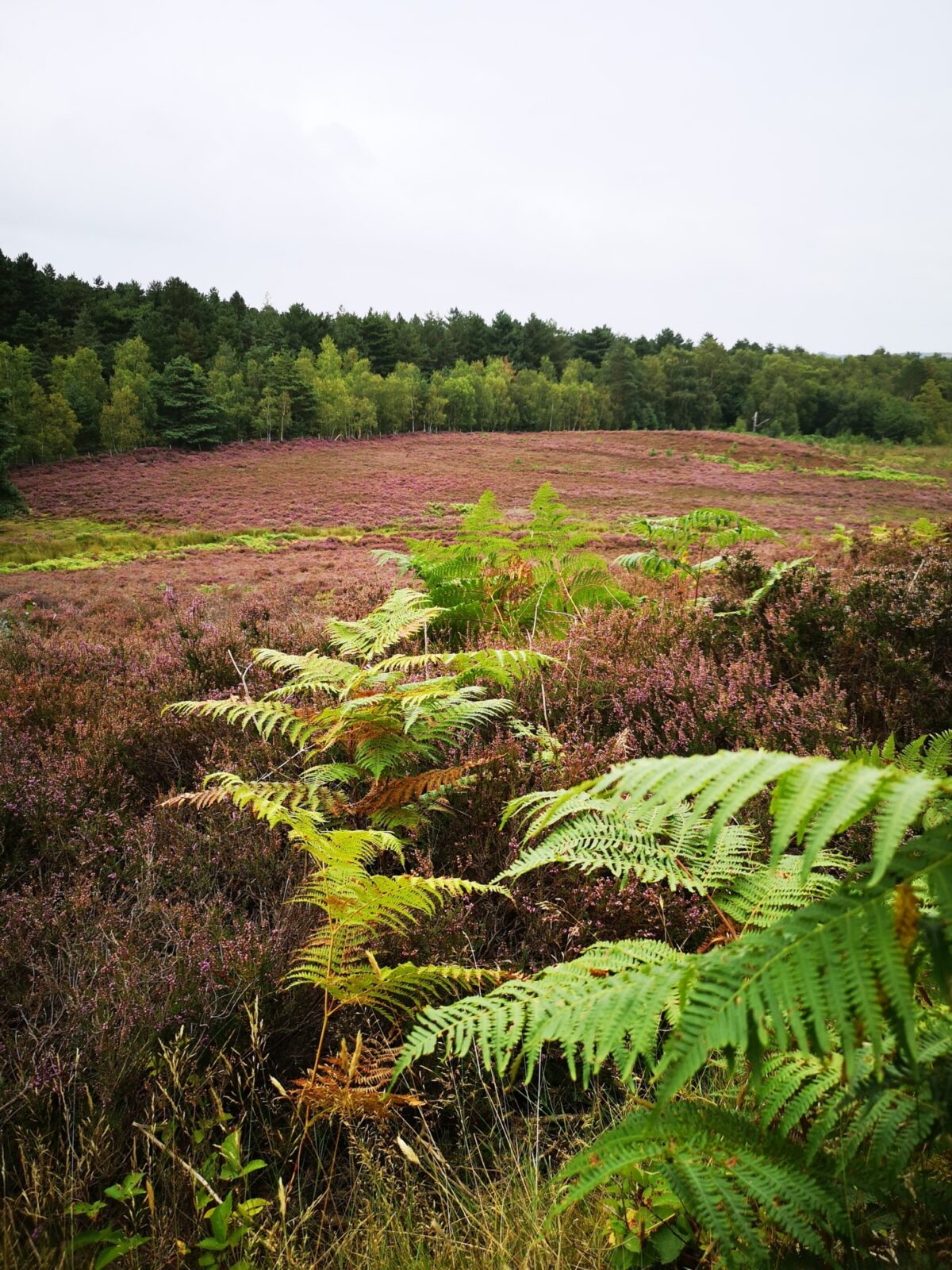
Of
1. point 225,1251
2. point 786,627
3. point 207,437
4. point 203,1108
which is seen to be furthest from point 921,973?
point 207,437

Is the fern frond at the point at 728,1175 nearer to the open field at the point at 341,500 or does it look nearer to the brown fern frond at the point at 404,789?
the brown fern frond at the point at 404,789

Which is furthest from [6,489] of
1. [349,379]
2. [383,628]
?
[349,379]

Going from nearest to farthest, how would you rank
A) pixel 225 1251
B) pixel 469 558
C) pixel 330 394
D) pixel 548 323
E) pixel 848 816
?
pixel 848 816 < pixel 225 1251 < pixel 469 558 < pixel 330 394 < pixel 548 323

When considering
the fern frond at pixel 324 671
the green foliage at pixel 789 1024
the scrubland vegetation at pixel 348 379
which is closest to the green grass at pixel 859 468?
the scrubland vegetation at pixel 348 379

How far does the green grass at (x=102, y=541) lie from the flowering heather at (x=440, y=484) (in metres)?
1.27

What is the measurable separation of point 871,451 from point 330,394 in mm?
40411

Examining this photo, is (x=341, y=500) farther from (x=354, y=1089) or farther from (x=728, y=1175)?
(x=728, y=1175)

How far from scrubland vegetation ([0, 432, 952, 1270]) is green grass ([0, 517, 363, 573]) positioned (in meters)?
11.1

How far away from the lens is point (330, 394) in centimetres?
4616

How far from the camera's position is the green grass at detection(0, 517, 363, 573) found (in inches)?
527

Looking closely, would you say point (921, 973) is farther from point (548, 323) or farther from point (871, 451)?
point (548, 323)

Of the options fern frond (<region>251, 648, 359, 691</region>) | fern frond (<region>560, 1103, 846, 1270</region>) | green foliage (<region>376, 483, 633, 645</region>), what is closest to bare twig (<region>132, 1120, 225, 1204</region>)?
fern frond (<region>560, 1103, 846, 1270</region>)

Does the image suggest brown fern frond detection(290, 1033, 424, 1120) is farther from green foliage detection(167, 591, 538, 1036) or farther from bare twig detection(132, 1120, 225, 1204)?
bare twig detection(132, 1120, 225, 1204)

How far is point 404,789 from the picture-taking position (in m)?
2.33
